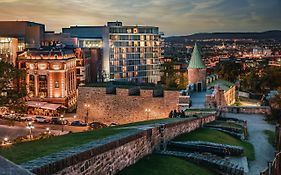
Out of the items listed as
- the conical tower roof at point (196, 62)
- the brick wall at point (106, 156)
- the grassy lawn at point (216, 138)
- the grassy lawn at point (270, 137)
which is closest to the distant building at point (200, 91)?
the conical tower roof at point (196, 62)

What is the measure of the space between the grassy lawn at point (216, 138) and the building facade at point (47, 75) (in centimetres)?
4347

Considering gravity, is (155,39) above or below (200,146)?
above

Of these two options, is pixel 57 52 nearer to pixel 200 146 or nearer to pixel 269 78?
pixel 269 78

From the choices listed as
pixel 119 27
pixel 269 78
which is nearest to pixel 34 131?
pixel 269 78

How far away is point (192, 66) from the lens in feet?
158

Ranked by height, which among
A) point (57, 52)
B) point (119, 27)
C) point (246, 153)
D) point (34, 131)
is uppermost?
point (119, 27)

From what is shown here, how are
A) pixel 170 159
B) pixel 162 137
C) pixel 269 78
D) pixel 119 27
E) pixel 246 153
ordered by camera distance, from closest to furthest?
pixel 170 159 < pixel 162 137 < pixel 246 153 < pixel 269 78 < pixel 119 27

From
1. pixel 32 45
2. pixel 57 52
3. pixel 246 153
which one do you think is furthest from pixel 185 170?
pixel 32 45

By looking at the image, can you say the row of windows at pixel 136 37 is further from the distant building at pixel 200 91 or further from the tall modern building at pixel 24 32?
the distant building at pixel 200 91

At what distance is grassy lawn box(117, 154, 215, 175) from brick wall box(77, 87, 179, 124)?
2803 centimetres

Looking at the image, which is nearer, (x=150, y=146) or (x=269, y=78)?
(x=150, y=146)

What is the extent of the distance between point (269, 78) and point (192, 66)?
26150mm

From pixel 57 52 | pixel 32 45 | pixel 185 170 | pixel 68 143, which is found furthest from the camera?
pixel 32 45

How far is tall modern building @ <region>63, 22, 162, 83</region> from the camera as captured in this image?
90.6m
